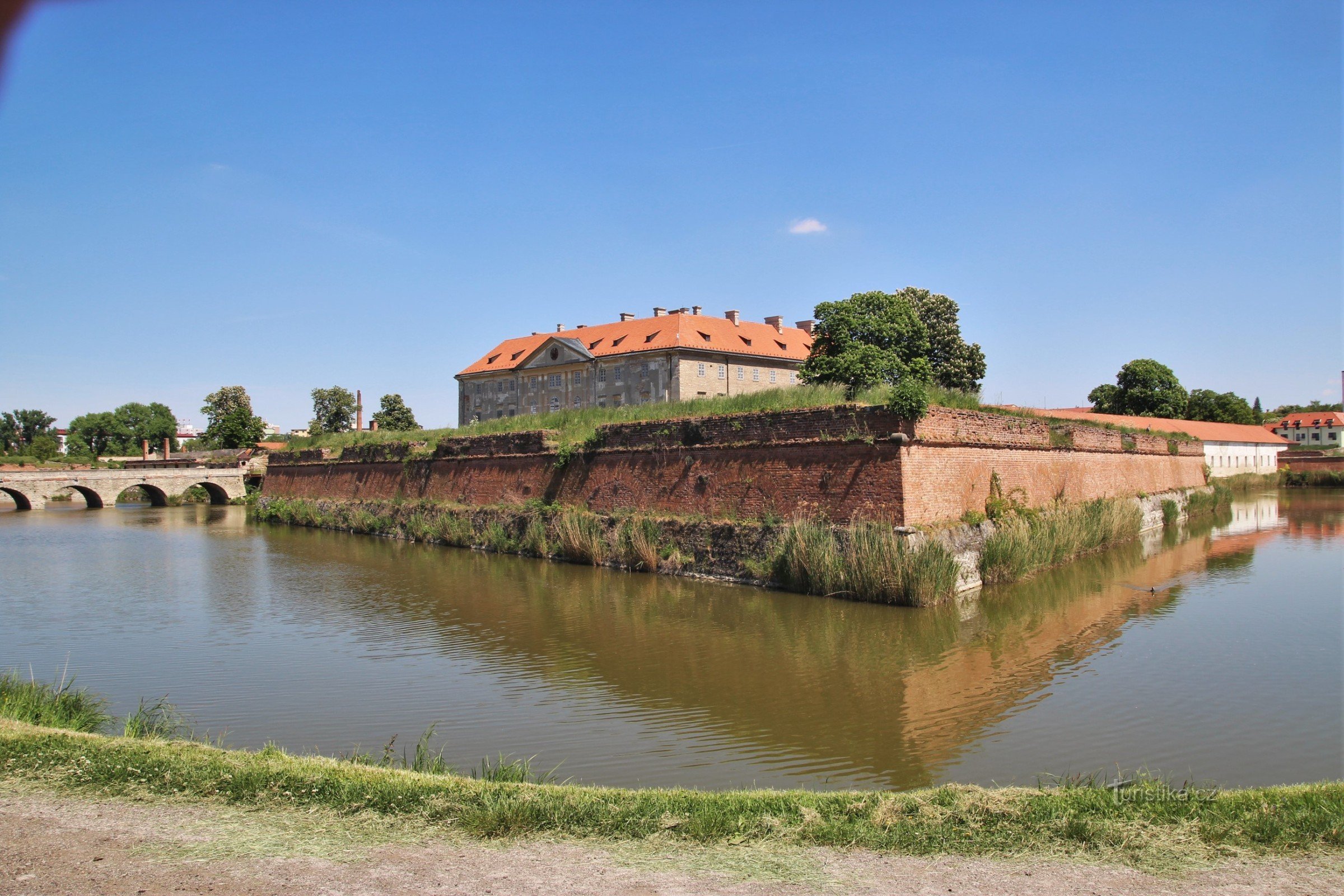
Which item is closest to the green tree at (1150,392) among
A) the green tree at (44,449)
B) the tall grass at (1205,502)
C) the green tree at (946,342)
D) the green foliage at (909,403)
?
the green tree at (946,342)

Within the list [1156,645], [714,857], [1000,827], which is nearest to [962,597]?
[1156,645]

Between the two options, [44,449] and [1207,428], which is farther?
[44,449]

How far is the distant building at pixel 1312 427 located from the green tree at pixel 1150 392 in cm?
3623

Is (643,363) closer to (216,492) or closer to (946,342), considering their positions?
(946,342)

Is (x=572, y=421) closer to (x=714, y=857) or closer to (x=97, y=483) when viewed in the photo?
(x=714, y=857)

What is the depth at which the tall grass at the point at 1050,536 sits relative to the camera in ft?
49.1

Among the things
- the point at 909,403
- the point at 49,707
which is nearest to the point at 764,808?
the point at 49,707

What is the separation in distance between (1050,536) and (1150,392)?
4807 cm

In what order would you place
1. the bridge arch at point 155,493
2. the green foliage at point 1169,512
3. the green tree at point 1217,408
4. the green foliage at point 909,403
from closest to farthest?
the green foliage at point 909,403 < the green foliage at point 1169,512 < the bridge arch at point 155,493 < the green tree at point 1217,408

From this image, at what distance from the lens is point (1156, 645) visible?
1068cm

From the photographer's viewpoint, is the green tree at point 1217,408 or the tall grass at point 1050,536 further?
the green tree at point 1217,408

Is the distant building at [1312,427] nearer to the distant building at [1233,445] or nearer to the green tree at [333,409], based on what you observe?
the distant building at [1233,445]

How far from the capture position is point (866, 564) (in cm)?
1343

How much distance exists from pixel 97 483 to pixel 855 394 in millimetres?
43893
